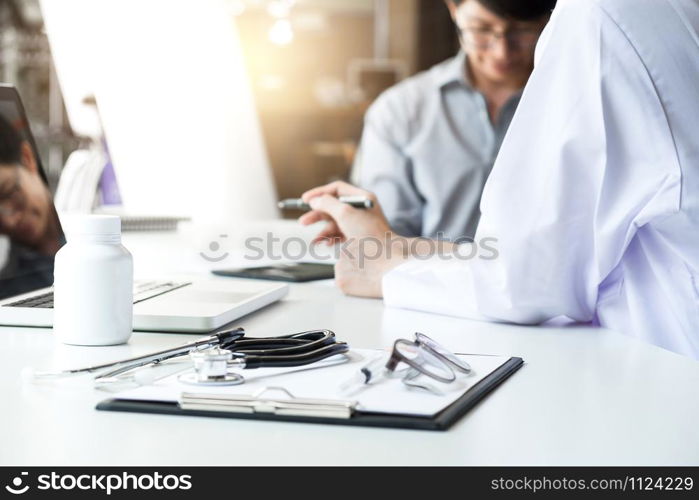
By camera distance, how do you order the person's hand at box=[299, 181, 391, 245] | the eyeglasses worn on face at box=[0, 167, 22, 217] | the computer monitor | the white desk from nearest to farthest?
1. the white desk
2. the eyeglasses worn on face at box=[0, 167, 22, 217]
3. the person's hand at box=[299, 181, 391, 245]
4. the computer monitor

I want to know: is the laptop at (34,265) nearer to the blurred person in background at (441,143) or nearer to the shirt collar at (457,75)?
the blurred person in background at (441,143)

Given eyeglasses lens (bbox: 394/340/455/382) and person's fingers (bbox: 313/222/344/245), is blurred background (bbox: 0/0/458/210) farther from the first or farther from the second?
eyeglasses lens (bbox: 394/340/455/382)

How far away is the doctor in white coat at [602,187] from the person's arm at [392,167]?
48.5 inches

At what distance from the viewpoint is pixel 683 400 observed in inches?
25.7

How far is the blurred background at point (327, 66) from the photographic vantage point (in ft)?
24.3

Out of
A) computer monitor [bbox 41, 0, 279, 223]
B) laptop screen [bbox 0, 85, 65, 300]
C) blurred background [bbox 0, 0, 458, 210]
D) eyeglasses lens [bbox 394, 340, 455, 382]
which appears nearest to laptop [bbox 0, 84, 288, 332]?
laptop screen [bbox 0, 85, 65, 300]

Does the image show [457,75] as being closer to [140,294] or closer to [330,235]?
[330,235]

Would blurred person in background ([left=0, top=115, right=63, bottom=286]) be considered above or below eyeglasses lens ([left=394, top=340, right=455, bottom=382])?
above

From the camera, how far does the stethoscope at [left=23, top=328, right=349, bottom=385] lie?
63cm

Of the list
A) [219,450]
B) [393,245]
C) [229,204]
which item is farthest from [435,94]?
[219,450]

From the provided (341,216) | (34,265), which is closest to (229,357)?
(34,265)

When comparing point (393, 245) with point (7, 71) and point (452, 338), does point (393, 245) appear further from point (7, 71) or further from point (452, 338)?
point (7, 71)

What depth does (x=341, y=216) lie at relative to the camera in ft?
4.37

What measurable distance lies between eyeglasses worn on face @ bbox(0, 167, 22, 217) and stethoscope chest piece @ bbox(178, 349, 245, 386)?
0.52 m
